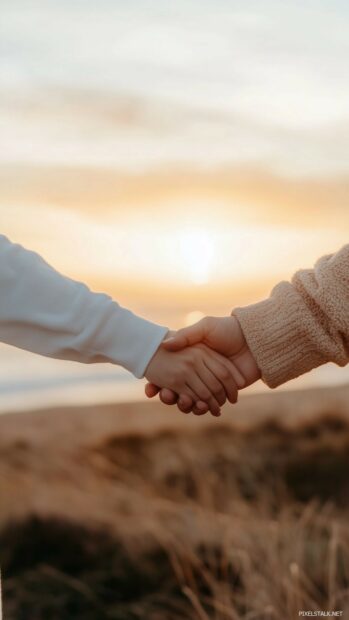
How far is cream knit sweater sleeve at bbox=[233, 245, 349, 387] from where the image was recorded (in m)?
2.92

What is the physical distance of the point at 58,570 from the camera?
5.16 m

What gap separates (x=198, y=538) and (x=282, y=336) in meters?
2.16

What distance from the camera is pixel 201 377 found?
10.5 ft

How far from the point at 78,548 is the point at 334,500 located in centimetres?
146

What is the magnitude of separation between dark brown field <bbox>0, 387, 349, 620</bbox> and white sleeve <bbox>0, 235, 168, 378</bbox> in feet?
3.09

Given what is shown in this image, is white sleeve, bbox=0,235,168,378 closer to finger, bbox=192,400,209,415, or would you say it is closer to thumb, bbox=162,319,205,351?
thumb, bbox=162,319,205,351

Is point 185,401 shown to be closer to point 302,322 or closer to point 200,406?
point 200,406

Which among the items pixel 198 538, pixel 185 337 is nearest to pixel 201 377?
pixel 185 337

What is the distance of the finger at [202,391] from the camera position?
319 centimetres

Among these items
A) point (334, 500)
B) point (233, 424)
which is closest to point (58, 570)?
point (334, 500)

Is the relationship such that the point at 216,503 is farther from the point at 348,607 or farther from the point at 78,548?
the point at 348,607

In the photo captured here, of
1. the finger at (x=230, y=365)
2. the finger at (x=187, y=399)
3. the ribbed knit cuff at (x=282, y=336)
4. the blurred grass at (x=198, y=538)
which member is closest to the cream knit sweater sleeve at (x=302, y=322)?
the ribbed knit cuff at (x=282, y=336)

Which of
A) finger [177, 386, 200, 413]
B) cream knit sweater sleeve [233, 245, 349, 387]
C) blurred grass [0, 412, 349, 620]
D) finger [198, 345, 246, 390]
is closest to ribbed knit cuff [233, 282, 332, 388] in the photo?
cream knit sweater sleeve [233, 245, 349, 387]

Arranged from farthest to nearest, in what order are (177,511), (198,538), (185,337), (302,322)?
(177,511) < (198,538) < (185,337) < (302,322)
